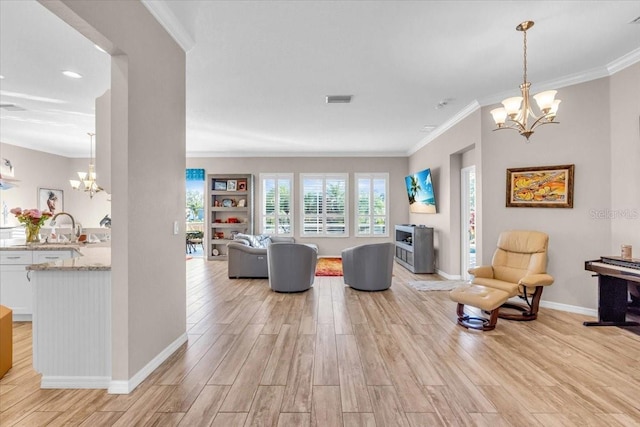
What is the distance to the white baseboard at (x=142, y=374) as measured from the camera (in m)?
2.25

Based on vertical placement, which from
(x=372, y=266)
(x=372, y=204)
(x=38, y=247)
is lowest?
(x=372, y=266)

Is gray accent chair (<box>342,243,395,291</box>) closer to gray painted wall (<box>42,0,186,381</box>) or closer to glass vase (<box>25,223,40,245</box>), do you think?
gray painted wall (<box>42,0,186,381</box>)

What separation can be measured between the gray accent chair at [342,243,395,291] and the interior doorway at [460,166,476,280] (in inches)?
69.3

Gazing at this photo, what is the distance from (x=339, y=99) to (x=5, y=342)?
15.0 feet

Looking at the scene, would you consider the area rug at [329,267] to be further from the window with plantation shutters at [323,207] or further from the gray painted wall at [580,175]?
the gray painted wall at [580,175]

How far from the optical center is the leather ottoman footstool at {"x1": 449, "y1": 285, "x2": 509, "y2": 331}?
3.38 m

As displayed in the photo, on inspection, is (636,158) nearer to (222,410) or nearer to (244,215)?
(222,410)

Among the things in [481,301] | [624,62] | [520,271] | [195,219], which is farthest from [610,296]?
[195,219]

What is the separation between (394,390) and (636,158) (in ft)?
12.5

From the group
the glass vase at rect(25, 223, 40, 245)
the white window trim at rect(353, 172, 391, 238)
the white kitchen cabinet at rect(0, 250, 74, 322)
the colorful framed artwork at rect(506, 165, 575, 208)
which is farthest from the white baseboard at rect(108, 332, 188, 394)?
the white window trim at rect(353, 172, 391, 238)

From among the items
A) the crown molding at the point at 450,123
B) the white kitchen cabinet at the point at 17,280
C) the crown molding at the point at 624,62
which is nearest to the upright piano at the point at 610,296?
the crown molding at the point at 624,62

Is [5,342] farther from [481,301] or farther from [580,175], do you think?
[580,175]

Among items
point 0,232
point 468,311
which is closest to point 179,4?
point 468,311

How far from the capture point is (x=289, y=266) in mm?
5078
